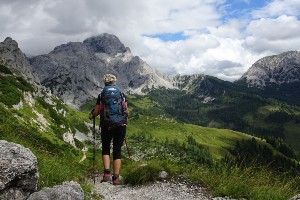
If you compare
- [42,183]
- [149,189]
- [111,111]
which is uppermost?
[111,111]

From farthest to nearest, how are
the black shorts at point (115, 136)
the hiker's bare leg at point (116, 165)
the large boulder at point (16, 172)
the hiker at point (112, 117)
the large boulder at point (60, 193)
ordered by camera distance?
the hiker's bare leg at point (116, 165), the black shorts at point (115, 136), the hiker at point (112, 117), the large boulder at point (60, 193), the large boulder at point (16, 172)


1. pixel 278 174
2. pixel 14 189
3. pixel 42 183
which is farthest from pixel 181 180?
pixel 14 189

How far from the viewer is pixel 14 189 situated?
9.98 metres

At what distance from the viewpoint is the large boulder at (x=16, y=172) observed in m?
9.59

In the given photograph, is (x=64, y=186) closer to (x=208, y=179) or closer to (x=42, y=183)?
(x=42, y=183)

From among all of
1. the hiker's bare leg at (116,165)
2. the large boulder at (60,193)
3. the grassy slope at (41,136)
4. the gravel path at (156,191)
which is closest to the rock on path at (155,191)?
the gravel path at (156,191)

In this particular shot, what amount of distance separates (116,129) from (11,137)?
4.32 metres

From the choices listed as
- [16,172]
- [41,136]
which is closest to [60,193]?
[16,172]

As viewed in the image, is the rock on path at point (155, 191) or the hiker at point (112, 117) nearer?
the rock on path at point (155, 191)

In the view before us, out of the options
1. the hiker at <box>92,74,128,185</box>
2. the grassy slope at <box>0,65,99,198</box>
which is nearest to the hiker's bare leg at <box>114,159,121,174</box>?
the hiker at <box>92,74,128,185</box>

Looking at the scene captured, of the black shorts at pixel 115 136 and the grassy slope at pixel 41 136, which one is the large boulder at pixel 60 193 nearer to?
the grassy slope at pixel 41 136

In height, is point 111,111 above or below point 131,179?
above

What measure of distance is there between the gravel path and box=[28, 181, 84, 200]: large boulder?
10.6 ft

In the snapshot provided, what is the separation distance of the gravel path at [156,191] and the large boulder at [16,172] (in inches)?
166
